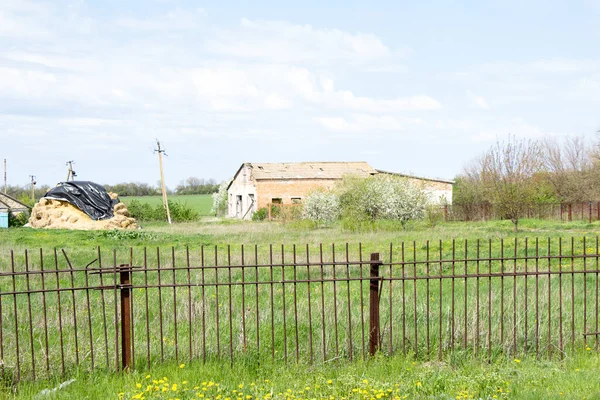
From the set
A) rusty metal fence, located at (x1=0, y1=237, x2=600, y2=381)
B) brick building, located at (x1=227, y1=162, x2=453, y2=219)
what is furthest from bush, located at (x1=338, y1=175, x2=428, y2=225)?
rusty metal fence, located at (x1=0, y1=237, x2=600, y2=381)

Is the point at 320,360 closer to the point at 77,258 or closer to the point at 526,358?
the point at 526,358

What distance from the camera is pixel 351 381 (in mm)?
5941

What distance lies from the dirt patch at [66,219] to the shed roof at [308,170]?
1202 cm

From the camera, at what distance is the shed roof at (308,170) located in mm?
46750

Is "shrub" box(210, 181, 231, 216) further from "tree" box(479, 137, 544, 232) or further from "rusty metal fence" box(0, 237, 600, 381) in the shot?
"rusty metal fence" box(0, 237, 600, 381)

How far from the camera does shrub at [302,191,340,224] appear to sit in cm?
3459

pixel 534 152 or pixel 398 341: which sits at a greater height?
pixel 534 152

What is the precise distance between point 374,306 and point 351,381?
1.18 metres

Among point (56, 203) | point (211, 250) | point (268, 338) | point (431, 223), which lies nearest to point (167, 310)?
point (268, 338)

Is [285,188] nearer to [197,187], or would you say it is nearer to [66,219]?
[66,219]

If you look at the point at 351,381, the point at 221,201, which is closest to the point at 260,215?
the point at 221,201

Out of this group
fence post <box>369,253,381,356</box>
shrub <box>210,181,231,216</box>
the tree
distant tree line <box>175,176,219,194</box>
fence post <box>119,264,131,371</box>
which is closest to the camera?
fence post <box>119,264,131,371</box>

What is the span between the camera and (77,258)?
17141mm

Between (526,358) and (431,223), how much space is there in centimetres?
2589
